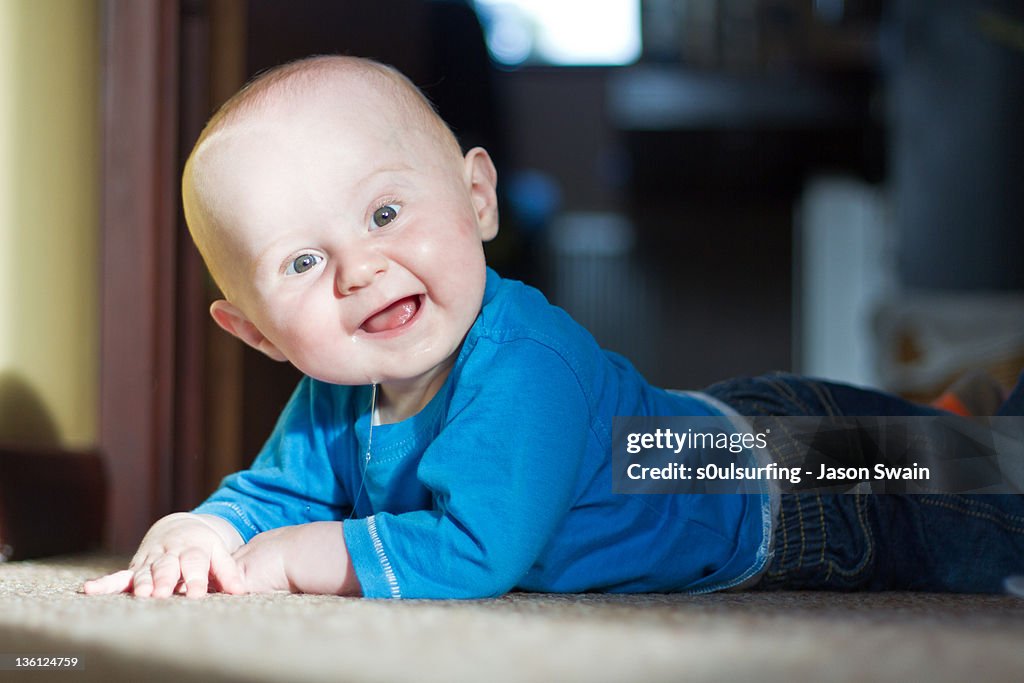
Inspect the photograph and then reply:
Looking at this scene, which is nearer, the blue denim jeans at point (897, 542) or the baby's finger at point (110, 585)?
the baby's finger at point (110, 585)

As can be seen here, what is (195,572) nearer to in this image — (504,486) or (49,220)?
(504,486)

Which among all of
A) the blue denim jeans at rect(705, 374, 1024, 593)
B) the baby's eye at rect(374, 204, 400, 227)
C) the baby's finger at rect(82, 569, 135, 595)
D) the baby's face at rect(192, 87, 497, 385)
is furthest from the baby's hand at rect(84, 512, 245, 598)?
the blue denim jeans at rect(705, 374, 1024, 593)

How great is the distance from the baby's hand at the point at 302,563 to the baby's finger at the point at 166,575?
0.04 meters

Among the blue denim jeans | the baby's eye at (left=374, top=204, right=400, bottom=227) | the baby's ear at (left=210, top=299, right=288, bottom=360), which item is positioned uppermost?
the baby's eye at (left=374, top=204, right=400, bottom=227)

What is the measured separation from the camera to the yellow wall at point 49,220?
33.2 inches

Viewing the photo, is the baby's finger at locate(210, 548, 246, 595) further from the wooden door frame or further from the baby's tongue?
the wooden door frame

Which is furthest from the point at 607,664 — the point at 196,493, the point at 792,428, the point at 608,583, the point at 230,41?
the point at 230,41

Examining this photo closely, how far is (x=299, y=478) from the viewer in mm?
732

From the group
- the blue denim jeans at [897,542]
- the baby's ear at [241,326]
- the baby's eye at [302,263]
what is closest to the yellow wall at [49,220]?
the baby's ear at [241,326]

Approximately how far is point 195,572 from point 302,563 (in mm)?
61

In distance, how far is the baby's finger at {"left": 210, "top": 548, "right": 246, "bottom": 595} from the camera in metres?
0.60

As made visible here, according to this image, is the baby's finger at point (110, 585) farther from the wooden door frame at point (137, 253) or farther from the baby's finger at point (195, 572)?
the wooden door frame at point (137, 253)

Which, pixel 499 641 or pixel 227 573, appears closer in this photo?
pixel 499 641

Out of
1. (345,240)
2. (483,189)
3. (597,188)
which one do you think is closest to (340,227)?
(345,240)
